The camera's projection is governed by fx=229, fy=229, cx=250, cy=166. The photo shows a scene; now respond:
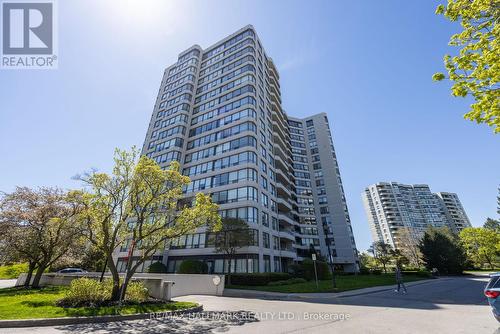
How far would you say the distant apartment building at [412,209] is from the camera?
12212cm

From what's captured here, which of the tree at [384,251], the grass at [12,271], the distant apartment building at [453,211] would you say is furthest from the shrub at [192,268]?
the distant apartment building at [453,211]

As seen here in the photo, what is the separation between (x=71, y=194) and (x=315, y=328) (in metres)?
14.5

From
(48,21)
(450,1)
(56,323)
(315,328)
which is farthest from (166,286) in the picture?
(450,1)

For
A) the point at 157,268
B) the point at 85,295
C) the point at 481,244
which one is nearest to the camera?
the point at 85,295

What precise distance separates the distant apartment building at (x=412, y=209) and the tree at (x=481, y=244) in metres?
56.1

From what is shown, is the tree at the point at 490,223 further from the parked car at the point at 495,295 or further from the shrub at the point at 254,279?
the parked car at the point at 495,295

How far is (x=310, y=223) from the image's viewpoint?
59.2 meters

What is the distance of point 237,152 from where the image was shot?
35.8m

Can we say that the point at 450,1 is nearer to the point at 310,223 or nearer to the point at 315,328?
the point at 315,328

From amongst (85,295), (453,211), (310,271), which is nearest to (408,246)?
(310,271)

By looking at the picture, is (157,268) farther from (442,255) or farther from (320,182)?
(442,255)

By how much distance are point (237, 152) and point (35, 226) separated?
24.2 m

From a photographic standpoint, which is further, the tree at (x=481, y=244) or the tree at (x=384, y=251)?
the tree at (x=384, y=251)

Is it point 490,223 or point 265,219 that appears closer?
point 265,219
